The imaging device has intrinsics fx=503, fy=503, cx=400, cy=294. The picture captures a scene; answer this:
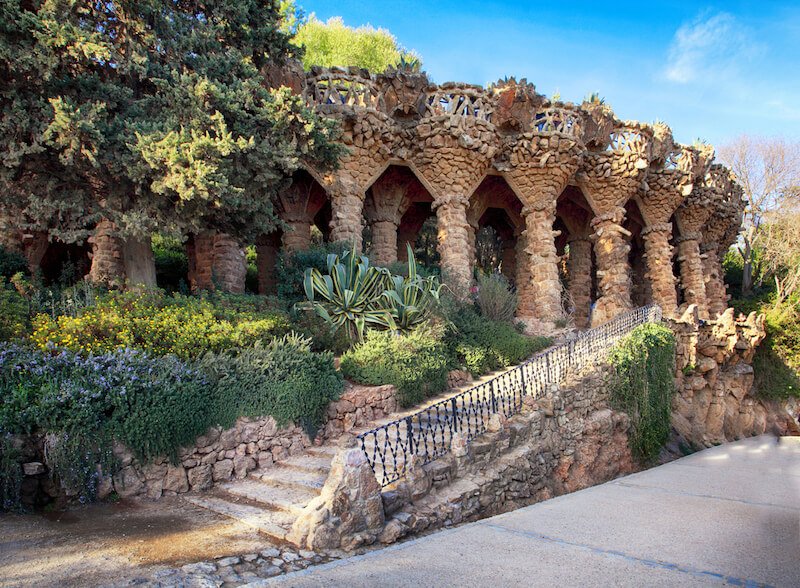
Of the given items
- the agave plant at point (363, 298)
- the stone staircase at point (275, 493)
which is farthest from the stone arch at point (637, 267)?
the stone staircase at point (275, 493)

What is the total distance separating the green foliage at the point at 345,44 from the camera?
2177cm

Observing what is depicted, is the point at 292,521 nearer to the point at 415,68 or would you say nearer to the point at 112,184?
the point at 112,184

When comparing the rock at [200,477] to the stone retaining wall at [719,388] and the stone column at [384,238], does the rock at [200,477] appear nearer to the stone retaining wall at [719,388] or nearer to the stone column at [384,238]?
the stone column at [384,238]

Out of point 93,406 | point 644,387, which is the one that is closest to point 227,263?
point 93,406

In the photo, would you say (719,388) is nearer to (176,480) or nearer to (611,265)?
(611,265)

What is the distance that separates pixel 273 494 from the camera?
16.6 ft

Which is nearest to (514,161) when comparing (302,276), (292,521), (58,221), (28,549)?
(302,276)

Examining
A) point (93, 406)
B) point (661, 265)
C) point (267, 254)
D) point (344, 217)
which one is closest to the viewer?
point (93, 406)

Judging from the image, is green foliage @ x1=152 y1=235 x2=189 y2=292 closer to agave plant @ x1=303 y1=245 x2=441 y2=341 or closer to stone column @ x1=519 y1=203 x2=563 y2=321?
agave plant @ x1=303 y1=245 x2=441 y2=341

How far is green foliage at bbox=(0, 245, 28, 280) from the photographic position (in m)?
9.78

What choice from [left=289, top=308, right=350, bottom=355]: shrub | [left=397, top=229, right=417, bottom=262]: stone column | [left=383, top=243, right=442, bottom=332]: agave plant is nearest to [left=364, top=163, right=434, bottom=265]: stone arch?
[left=397, top=229, right=417, bottom=262]: stone column

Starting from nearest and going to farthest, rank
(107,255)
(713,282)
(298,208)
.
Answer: (107,255), (298,208), (713,282)

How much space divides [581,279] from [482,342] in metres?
9.00

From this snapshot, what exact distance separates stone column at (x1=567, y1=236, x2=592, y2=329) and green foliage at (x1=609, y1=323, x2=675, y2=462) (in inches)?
267
